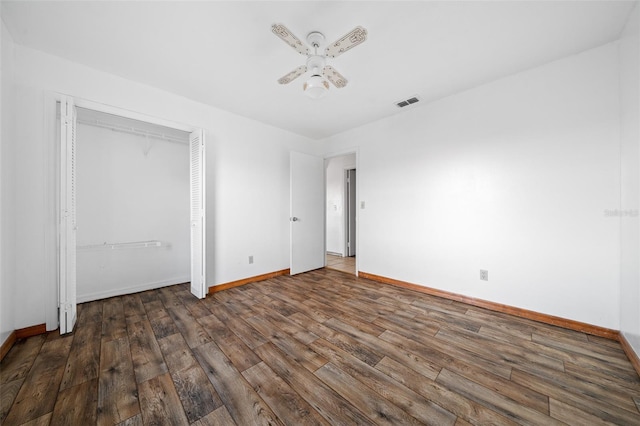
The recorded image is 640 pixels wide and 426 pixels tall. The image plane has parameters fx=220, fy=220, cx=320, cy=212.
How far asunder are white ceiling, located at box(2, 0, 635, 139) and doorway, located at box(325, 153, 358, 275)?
118 inches

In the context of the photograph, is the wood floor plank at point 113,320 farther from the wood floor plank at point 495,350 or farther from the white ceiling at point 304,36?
the wood floor plank at point 495,350

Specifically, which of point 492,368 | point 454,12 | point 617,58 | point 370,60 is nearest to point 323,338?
point 492,368

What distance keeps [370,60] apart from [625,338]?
318 centimetres

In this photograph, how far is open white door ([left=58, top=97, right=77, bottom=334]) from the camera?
1984 mm

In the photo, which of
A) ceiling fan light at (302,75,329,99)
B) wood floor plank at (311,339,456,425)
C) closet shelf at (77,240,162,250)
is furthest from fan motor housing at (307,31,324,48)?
closet shelf at (77,240,162,250)

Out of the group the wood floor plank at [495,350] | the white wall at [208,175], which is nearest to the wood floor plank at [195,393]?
the white wall at [208,175]

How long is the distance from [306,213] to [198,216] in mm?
1803

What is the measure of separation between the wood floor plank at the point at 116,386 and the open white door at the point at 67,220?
22.0 inches

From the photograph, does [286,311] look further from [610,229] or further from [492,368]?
[610,229]

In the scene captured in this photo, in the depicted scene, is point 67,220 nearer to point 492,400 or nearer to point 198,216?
point 198,216

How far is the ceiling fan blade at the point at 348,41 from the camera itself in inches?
55.7

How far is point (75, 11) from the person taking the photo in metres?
1.62

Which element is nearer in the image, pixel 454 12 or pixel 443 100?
pixel 454 12

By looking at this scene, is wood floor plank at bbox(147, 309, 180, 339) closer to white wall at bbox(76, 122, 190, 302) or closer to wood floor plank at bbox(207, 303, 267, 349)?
wood floor plank at bbox(207, 303, 267, 349)
